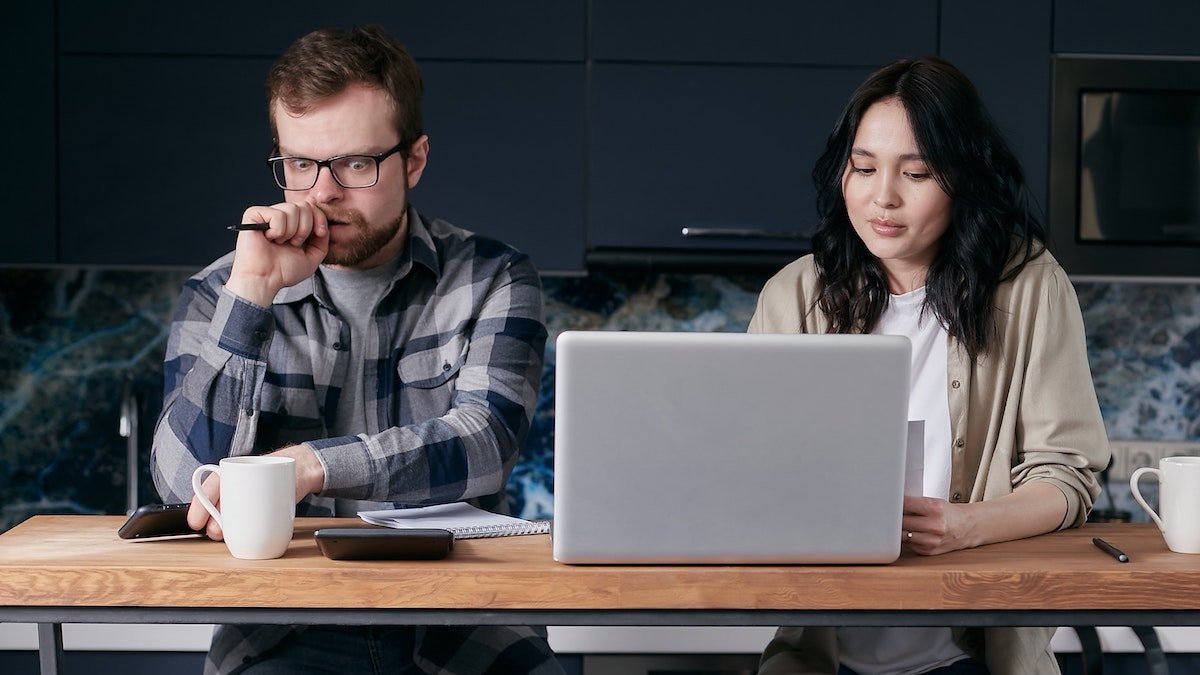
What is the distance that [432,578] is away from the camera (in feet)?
3.84

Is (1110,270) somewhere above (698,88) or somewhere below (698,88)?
below

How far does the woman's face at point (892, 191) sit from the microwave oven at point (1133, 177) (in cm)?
98

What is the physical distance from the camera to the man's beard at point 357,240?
1727mm

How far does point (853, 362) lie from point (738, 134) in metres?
1.47

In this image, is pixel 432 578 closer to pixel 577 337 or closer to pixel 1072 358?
pixel 577 337

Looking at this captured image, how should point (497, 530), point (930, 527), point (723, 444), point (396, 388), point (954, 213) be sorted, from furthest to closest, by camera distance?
point (396, 388)
point (954, 213)
point (497, 530)
point (930, 527)
point (723, 444)

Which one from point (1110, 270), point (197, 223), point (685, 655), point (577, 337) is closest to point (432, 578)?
point (577, 337)

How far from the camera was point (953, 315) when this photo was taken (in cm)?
167

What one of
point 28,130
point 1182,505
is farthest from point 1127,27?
point 28,130

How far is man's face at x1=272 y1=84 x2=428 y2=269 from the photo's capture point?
170 centimetres

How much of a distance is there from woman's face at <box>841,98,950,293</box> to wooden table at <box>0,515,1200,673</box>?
60 cm

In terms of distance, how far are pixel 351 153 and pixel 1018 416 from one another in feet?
3.30

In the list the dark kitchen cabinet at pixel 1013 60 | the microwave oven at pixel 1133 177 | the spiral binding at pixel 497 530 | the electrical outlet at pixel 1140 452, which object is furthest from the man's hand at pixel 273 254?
the electrical outlet at pixel 1140 452

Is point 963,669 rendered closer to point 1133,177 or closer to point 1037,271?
point 1037,271
